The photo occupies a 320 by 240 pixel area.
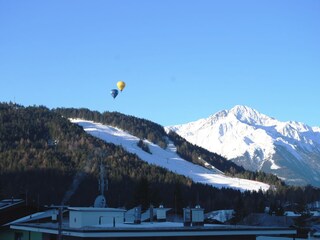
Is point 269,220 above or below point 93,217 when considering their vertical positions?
below

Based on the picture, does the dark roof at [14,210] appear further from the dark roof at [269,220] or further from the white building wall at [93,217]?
the dark roof at [269,220]

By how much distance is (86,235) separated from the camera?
34500 millimetres

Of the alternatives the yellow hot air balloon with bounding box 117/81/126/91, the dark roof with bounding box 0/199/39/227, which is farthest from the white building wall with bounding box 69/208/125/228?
the yellow hot air balloon with bounding box 117/81/126/91

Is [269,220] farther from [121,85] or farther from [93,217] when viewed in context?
[93,217]

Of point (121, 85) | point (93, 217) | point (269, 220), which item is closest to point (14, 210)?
point (93, 217)

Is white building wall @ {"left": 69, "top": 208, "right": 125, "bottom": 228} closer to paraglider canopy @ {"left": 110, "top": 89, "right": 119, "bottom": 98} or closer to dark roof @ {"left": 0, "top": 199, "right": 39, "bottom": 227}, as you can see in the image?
dark roof @ {"left": 0, "top": 199, "right": 39, "bottom": 227}

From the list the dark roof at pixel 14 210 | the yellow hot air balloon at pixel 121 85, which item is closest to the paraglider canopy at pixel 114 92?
the yellow hot air balloon at pixel 121 85

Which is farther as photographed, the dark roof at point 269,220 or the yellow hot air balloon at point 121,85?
the dark roof at point 269,220

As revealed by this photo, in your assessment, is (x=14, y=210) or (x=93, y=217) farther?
(x=14, y=210)

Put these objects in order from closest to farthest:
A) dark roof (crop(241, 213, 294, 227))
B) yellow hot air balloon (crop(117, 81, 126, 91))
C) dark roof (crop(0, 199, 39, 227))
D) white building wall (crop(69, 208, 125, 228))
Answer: white building wall (crop(69, 208, 125, 228))
dark roof (crop(0, 199, 39, 227))
yellow hot air balloon (crop(117, 81, 126, 91))
dark roof (crop(241, 213, 294, 227))

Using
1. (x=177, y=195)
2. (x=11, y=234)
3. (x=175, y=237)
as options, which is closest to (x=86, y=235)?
(x=175, y=237)

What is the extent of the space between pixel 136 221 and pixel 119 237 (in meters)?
6.39

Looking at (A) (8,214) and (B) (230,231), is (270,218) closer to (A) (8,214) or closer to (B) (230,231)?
(A) (8,214)

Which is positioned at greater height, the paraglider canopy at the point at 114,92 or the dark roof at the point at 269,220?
the paraglider canopy at the point at 114,92
